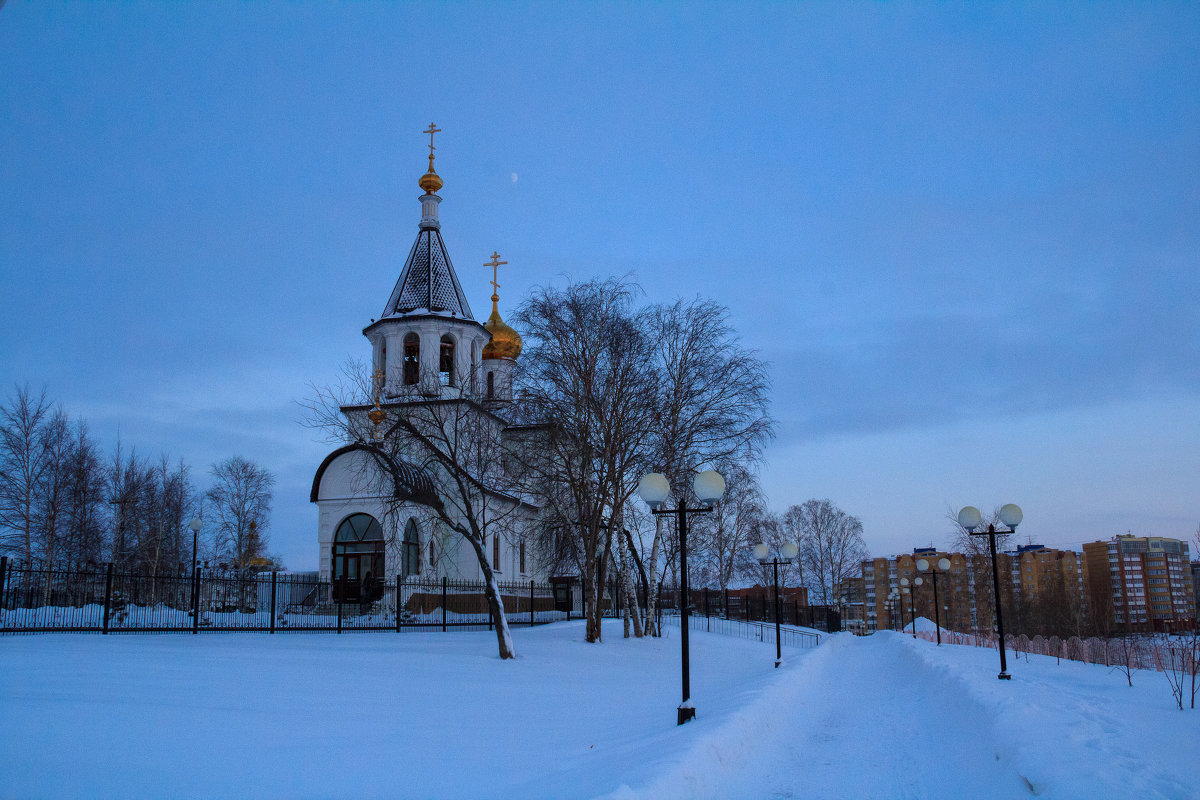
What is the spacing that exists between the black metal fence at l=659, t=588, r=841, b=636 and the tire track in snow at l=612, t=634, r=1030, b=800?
25243 millimetres

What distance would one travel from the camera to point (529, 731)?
9.36 metres

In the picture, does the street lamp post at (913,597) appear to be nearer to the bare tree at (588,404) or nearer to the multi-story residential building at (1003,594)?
the multi-story residential building at (1003,594)

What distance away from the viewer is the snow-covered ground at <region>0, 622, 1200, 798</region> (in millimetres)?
6332

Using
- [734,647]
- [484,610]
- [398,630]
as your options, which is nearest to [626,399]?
[398,630]

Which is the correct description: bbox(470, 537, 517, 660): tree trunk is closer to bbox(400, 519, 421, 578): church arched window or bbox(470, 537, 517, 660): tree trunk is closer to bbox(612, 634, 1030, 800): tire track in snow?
bbox(612, 634, 1030, 800): tire track in snow

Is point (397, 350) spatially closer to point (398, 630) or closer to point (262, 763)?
point (398, 630)

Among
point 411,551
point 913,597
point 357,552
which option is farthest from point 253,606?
point 913,597

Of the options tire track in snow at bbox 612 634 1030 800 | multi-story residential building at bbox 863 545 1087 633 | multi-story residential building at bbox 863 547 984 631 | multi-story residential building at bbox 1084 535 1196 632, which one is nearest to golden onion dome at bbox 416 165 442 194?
multi-story residential building at bbox 863 545 1087 633

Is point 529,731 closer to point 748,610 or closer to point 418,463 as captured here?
point 418,463

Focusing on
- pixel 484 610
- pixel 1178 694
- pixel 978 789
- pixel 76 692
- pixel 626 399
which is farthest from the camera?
pixel 484 610

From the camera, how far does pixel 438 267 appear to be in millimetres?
35688

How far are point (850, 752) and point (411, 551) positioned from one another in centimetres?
→ 2397

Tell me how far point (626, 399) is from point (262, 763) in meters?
13.8

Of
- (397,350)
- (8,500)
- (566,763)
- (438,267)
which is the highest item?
(438,267)
